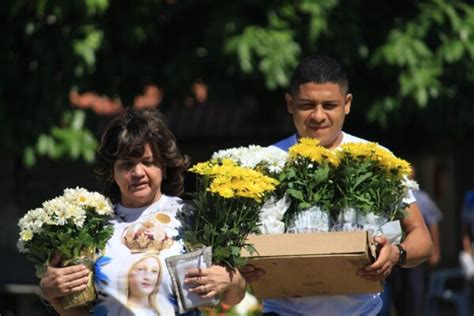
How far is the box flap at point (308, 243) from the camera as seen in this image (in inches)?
202

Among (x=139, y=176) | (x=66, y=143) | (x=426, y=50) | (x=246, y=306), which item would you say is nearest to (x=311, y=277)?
(x=139, y=176)

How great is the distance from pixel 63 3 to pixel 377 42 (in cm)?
318

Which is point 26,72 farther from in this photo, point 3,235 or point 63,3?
point 3,235

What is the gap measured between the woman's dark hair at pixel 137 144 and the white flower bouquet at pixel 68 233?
186 millimetres

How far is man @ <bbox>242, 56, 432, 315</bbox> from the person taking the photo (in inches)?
218

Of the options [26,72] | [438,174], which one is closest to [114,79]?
[26,72]

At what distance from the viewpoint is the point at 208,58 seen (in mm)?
11391

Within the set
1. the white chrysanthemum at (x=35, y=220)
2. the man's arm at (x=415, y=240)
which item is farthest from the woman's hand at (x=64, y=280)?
the man's arm at (x=415, y=240)

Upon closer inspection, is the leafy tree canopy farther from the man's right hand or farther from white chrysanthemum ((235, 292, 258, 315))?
the man's right hand

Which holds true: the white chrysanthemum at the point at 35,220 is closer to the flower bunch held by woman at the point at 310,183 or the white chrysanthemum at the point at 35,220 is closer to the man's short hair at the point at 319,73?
the flower bunch held by woman at the point at 310,183

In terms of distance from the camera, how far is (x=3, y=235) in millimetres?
14523

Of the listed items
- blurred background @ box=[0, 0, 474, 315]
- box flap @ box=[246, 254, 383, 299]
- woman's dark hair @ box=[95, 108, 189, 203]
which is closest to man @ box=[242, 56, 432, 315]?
box flap @ box=[246, 254, 383, 299]

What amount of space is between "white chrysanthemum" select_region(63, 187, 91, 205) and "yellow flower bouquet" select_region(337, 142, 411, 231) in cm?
104

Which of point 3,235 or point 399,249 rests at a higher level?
point 399,249
